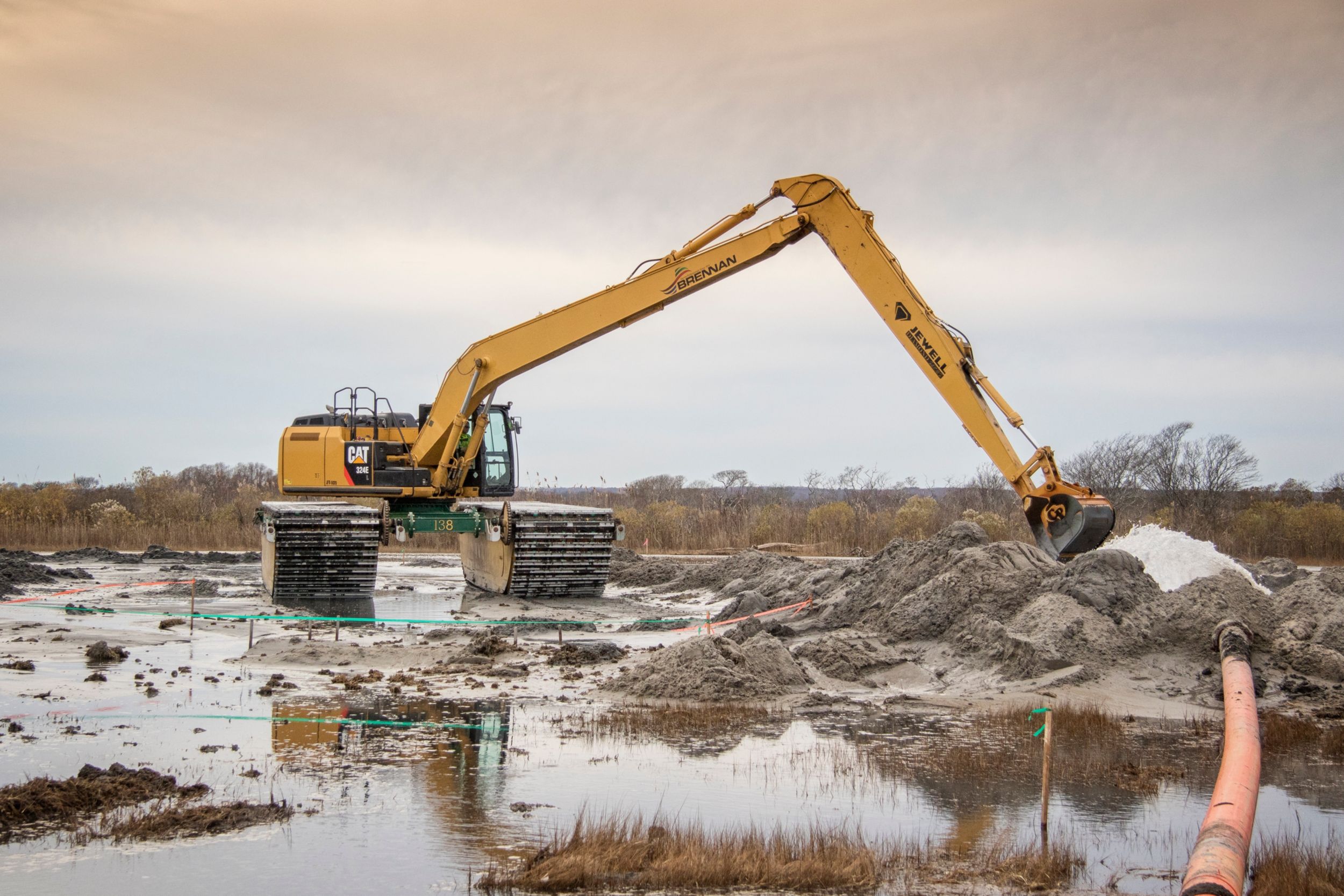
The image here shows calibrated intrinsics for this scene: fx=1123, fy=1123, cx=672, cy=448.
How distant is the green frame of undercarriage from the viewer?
17.5 meters

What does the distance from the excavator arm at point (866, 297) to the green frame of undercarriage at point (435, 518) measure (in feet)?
1.33

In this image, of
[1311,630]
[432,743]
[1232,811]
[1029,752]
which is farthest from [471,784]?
[1311,630]

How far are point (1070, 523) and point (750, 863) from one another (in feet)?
23.5

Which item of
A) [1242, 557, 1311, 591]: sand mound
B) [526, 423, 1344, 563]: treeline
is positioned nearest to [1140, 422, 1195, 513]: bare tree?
[526, 423, 1344, 563]: treeline

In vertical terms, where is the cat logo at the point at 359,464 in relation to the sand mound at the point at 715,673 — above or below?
above

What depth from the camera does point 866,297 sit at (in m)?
13.7

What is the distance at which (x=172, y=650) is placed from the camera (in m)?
12.3

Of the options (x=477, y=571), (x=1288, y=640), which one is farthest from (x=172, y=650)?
(x=1288, y=640)

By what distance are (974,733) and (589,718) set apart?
3.14 metres

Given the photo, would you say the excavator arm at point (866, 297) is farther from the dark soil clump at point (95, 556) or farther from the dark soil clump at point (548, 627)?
the dark soil clump at point (95, 556)

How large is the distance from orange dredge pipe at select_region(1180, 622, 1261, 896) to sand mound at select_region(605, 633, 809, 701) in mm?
3848

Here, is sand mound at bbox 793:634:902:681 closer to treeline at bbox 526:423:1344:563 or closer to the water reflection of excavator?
the water reflection of excavator

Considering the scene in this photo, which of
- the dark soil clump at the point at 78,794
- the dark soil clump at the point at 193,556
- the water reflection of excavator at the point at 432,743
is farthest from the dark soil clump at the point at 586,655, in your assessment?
the dark soil clump at the point at 193,556

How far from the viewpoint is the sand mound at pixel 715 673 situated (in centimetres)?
1033
